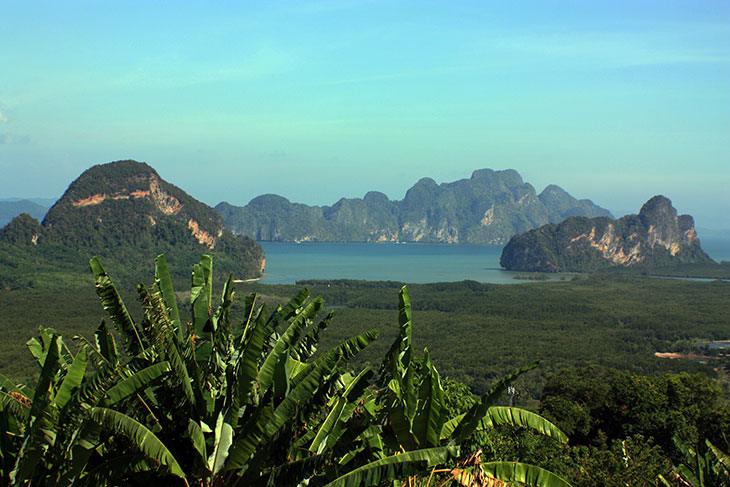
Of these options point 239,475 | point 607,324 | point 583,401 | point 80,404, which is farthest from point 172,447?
point 607,324

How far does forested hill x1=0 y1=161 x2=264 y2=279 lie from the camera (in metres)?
77.7

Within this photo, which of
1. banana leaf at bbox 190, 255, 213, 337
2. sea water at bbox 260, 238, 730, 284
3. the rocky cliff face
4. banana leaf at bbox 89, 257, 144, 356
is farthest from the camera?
the rocky cliff face

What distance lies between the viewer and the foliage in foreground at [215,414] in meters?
3.97

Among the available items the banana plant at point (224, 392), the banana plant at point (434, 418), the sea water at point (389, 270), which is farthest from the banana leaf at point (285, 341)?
the sea water at point (389, 270)

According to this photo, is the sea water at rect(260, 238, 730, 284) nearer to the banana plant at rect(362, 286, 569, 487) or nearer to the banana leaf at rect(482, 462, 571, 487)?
the banana plant at rect(362, 286, 569, 487)

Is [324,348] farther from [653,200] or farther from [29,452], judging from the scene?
[653,200]

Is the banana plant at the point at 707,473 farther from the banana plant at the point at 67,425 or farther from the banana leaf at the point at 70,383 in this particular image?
the banana leaf at the point at 70,383

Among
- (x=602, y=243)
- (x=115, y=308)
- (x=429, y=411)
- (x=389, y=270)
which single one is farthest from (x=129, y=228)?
(x=429, y=411)

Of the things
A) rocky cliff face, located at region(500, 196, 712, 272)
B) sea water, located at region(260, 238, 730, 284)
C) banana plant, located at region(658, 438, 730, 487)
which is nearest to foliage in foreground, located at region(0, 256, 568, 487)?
banana plant, located at region(658, 438, 730, 487)

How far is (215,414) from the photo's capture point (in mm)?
4590

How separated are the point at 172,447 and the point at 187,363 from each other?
0.63 metres

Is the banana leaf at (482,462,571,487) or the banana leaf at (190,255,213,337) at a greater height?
the banana leaf at (190,255,213,337)

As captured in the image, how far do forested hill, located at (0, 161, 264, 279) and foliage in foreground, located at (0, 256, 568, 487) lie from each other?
76978mm

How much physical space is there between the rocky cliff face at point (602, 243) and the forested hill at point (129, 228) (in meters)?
52.1
